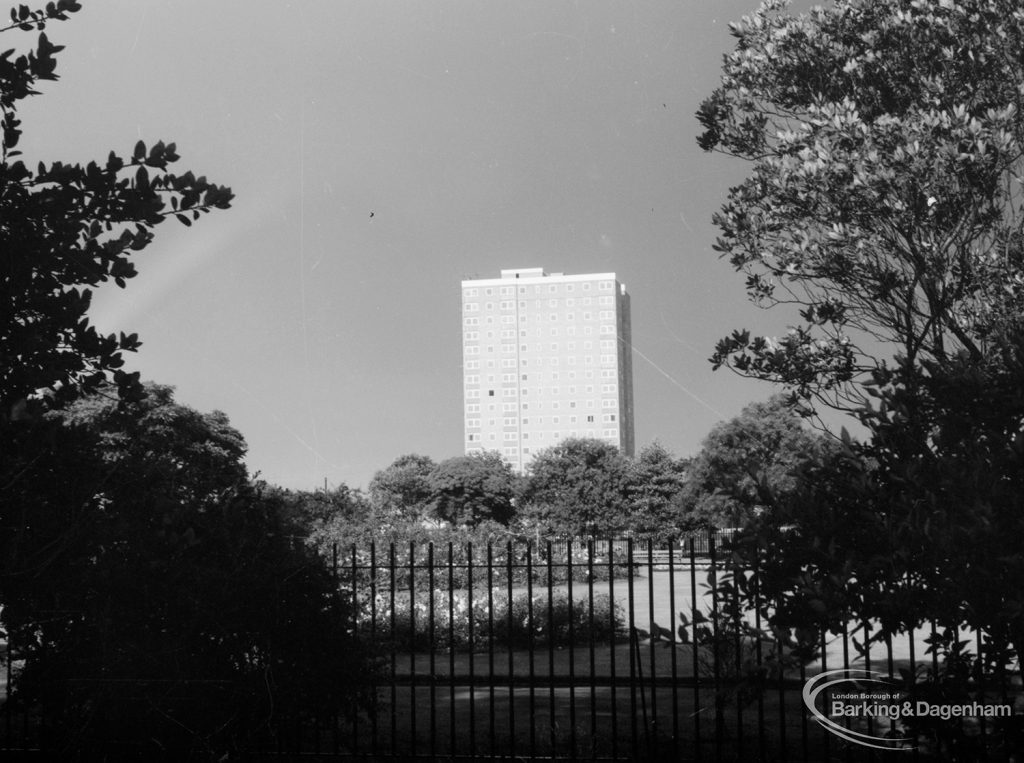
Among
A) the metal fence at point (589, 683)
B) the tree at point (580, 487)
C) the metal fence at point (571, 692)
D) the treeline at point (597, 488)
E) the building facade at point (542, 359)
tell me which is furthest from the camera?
the building facade at point (542, 359)

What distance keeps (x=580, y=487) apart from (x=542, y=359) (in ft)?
333

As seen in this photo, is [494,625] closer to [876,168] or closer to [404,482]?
[876,168]

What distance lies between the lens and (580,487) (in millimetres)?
71688

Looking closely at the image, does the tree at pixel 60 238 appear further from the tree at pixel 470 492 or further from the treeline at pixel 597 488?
the tree at pixel 470 492

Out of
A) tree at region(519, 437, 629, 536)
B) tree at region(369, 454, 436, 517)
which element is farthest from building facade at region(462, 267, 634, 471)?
tree at region(519, 437, 629, 536)

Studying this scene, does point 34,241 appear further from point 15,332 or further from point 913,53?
point 913,53

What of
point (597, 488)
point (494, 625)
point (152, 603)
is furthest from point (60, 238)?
point (597, 488)

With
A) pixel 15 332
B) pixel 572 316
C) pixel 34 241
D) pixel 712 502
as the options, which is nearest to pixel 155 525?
pixel 15 332

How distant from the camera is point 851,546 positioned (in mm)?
4805

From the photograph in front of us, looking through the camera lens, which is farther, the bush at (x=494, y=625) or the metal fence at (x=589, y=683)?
the bush at (x=494, y=625)

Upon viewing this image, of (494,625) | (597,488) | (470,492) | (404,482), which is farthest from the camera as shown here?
(404,482)

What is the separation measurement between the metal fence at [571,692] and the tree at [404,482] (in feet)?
221

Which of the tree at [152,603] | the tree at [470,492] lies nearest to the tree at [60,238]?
the tree at [152,603]

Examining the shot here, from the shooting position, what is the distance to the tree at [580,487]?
7050 centimetres
